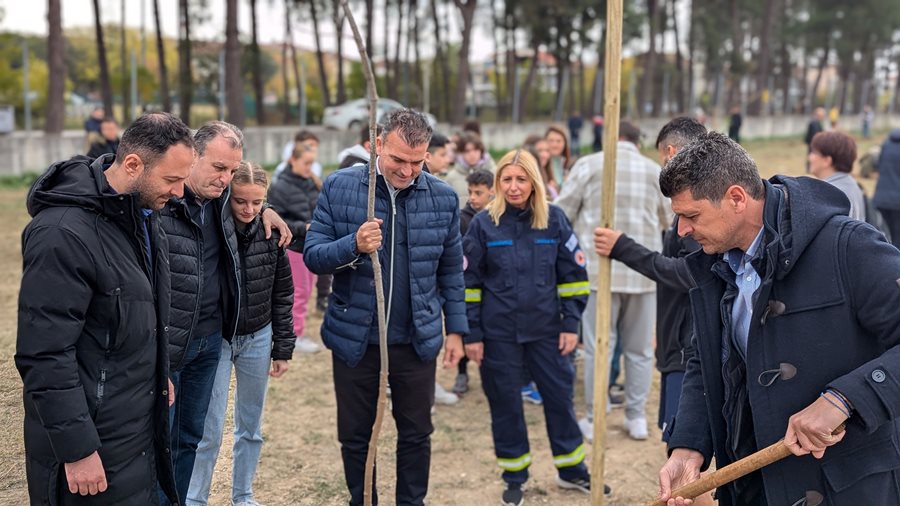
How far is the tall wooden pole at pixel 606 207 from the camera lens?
351 cm

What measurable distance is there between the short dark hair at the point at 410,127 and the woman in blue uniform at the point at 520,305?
964 millimetres

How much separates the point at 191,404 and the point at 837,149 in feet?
12.4

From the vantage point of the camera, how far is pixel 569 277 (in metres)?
4.54

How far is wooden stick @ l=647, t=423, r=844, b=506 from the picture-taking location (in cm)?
227

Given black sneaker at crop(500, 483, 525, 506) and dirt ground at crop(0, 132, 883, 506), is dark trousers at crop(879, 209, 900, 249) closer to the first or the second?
dirt ground at crop(0, 132, 883, 506)

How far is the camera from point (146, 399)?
2.68 metres

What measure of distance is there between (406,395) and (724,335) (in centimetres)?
172

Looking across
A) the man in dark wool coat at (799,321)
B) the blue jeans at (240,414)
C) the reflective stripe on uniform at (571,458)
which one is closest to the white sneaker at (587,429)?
the reflective stripe on uniform at (571,458)

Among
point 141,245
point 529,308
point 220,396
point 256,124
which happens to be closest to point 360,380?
point 220,396

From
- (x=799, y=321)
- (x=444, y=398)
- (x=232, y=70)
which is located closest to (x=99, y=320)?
(x=799, y=321)

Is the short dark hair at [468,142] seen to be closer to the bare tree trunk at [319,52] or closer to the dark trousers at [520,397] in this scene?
the dark trousers at [520,397]

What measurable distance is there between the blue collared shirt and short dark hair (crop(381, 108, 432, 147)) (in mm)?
1478

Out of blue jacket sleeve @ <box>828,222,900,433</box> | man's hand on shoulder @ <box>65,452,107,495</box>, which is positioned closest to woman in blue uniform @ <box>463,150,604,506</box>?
man's hand on shoulder @ <box>65,452,107,495</box>

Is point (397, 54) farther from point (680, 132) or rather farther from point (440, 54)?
point (680, 132)
